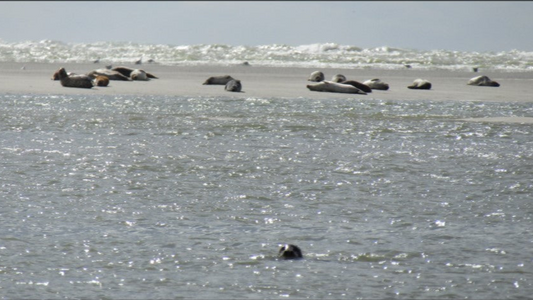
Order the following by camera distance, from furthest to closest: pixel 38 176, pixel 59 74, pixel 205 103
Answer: pixel 59 74
pixel 205 103
pixel 38 176

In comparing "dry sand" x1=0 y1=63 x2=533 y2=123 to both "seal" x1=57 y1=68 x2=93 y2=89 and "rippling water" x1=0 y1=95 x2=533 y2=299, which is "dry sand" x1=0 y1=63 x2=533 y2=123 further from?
"rippling water" x1=0 y1=95 x2=533 y2=299

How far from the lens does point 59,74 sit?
2031 centimetres

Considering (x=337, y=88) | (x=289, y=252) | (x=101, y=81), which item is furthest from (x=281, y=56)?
(x=289, y=252)

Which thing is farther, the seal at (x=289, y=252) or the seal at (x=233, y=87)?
the seal at (x=233, y=87)

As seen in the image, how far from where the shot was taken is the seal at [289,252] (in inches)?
184

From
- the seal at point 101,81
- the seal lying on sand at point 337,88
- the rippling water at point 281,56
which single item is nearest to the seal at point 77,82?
the seal at point 101,81

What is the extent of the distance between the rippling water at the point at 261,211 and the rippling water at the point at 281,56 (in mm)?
24732

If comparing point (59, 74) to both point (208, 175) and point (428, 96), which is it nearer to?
point (428, 96)

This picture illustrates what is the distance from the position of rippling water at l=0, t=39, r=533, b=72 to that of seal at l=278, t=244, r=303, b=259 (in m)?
29.7

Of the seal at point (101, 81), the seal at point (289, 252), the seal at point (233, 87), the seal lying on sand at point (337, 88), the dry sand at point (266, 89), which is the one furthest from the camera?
the seal at point (101, 81)

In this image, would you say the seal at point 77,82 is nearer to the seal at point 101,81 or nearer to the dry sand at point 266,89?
the dry sand at point 266,89

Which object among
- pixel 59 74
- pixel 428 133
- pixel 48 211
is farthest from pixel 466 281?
pixel 59 74

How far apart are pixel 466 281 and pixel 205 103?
37.1ft

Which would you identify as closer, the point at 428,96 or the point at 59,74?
the point at 428,96
